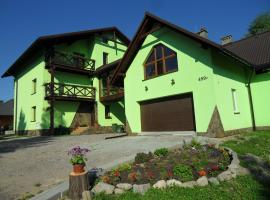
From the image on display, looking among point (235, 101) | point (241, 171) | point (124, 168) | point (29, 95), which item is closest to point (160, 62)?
point (235, 101)

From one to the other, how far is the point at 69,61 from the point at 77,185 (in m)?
18.7

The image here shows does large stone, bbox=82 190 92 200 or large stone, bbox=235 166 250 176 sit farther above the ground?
large stone, bbox=235 166 250 176

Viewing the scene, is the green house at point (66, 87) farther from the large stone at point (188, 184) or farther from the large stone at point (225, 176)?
the large stone at point (188, 184)

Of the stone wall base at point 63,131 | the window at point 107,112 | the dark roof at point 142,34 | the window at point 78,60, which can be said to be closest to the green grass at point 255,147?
the dark roof at point 142,34

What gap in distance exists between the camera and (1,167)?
7418 millimetres

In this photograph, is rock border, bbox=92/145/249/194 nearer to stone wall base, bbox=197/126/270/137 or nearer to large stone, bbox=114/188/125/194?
large stone, bbox=114/188/125/194

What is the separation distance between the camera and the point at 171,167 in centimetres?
561

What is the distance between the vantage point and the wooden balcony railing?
65.8ft

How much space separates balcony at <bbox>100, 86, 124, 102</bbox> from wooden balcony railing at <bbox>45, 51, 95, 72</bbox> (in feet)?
8.71

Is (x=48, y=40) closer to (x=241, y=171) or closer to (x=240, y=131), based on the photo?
(x=240, y=131)

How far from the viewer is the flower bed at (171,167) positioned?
5035 millimetres

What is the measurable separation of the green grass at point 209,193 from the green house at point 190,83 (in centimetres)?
650

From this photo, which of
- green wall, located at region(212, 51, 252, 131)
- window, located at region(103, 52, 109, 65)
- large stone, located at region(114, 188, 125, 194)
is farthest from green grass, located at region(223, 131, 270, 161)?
window, located at region(103, 52, 109, 65)

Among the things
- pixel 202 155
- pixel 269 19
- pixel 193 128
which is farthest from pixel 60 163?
pixel 269 19
